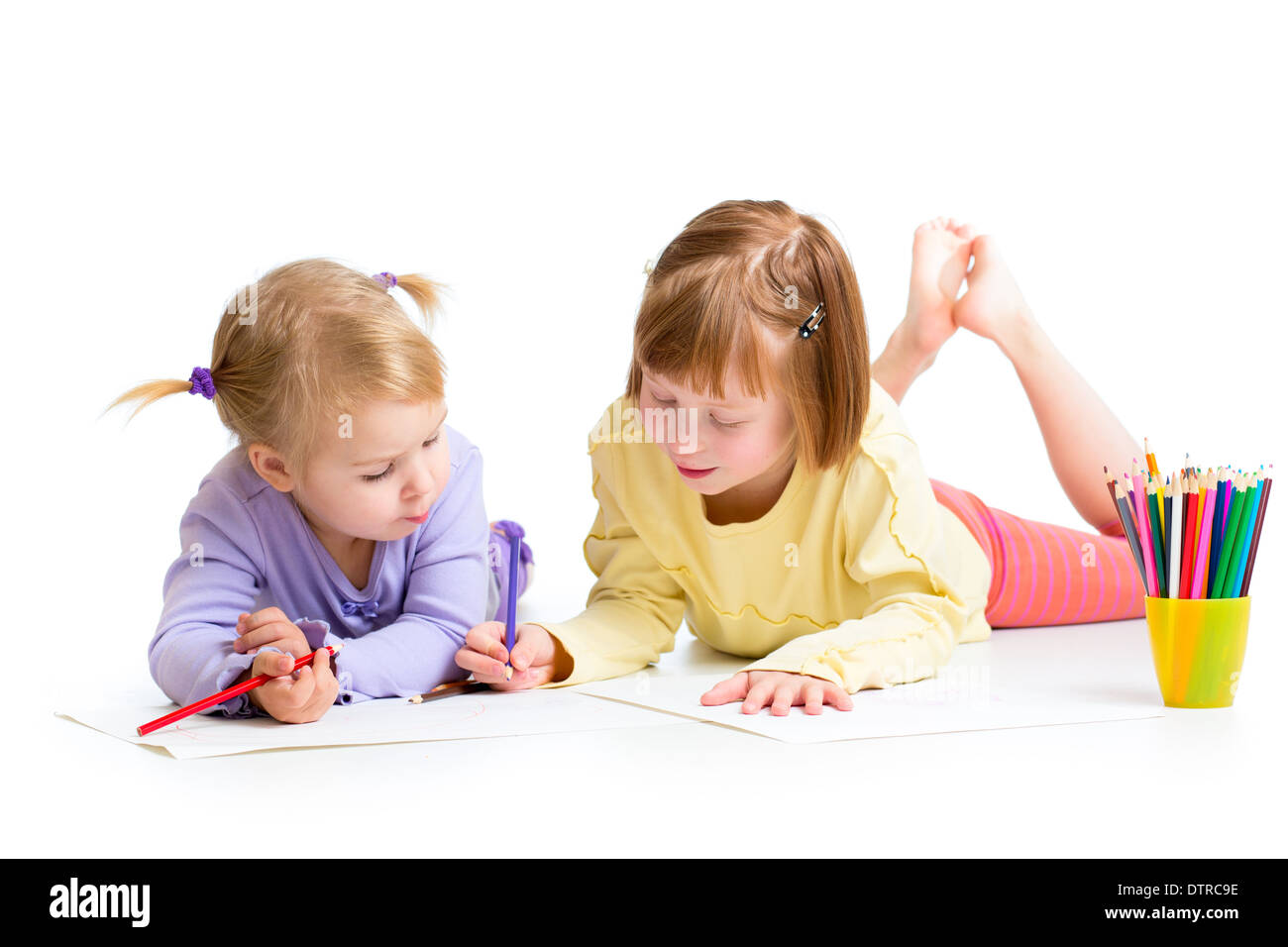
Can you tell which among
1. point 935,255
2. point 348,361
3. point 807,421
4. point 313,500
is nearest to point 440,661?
point 313,500

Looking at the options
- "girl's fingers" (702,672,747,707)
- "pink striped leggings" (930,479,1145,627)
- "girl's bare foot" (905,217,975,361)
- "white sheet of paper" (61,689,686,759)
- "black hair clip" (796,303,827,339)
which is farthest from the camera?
"girl's bare foot" (905,217,975,361)

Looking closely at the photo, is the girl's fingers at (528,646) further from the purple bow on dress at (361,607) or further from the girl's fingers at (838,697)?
the girl's fingers at (838,697)

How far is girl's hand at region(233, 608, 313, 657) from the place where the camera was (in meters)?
1.28

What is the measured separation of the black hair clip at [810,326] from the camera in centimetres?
142

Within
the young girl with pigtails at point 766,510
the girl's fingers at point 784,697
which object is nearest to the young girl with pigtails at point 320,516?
the young girl with pigtails at point 766,510

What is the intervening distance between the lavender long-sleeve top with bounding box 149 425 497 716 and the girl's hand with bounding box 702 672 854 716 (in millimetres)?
313

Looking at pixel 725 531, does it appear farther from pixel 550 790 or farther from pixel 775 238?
pixel 550 790

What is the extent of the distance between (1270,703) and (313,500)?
3.22 ft

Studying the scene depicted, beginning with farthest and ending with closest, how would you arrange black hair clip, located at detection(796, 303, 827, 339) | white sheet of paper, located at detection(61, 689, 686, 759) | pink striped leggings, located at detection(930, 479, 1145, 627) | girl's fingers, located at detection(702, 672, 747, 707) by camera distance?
pink striped leggings, located at detection(930, 479, 1145, 627), black hair clip, located at detection(796, 303, 827, 339), girl's fingers, located at detection(702, 672, 747, 707), white sheet of paper, located at detection(61, 689, 686, 759)

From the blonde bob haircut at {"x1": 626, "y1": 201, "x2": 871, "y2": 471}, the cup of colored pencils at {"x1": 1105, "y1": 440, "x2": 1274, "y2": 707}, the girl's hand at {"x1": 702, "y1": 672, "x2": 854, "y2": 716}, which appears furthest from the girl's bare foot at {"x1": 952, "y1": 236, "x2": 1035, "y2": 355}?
the girl's hand at {"x1": 702, "y1": 672, "x2": 854, "y2": 716}

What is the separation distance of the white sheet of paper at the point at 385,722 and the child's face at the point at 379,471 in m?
0.19

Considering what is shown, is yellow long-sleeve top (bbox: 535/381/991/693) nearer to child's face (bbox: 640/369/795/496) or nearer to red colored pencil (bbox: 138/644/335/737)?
child's face (bbox: 640/369/795/496)

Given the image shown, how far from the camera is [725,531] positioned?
61.1 inches

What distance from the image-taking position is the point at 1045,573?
5.98 ft
